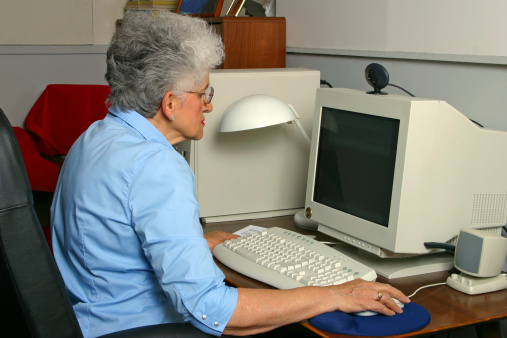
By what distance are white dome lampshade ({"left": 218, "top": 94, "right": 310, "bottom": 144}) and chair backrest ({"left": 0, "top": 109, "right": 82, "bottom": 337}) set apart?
845 millimetres

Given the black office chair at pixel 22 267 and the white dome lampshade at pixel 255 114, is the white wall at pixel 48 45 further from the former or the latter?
the black office chair at pixel 22 267

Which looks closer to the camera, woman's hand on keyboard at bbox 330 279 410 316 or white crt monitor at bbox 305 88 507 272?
woman's hand on keyboard at bbox 330 279 410 316

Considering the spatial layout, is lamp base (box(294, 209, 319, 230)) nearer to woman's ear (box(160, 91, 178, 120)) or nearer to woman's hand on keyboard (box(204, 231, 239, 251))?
woman's hand on keyboard (box(204, 231, 239, 251))

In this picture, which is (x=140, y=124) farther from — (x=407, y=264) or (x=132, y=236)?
(x=407, y=264)

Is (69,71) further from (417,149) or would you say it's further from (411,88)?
(417,149)

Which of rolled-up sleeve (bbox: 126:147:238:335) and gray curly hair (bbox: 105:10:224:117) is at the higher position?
gray curly hair (bbox: 105:10:224:117)

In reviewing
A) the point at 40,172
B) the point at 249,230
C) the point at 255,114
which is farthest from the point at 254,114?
the point at 40,172

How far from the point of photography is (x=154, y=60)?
1.32 meters

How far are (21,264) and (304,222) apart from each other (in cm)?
105

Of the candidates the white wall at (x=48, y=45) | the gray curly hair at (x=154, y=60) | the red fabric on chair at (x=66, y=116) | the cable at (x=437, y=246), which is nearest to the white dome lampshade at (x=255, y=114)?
the gray curly hair at (x=154, y=60)

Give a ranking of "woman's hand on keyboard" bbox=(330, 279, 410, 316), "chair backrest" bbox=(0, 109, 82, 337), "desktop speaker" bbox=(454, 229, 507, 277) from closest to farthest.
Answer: "chair backrest" bbox=(0, 109, 82, 337) < "woman's hand on keyboard" bbox=(330, 279, 410, 316) < "desktop speaker" bbox=(454, 229, 507, 277)

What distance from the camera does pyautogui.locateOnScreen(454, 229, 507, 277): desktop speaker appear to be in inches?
55.0

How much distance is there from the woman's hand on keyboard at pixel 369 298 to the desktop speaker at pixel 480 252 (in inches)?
7.9

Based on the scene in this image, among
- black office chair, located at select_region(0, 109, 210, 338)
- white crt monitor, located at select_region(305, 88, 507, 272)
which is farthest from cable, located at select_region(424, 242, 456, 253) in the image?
black office chair, located at select_region(0, 109, 210, 338)
